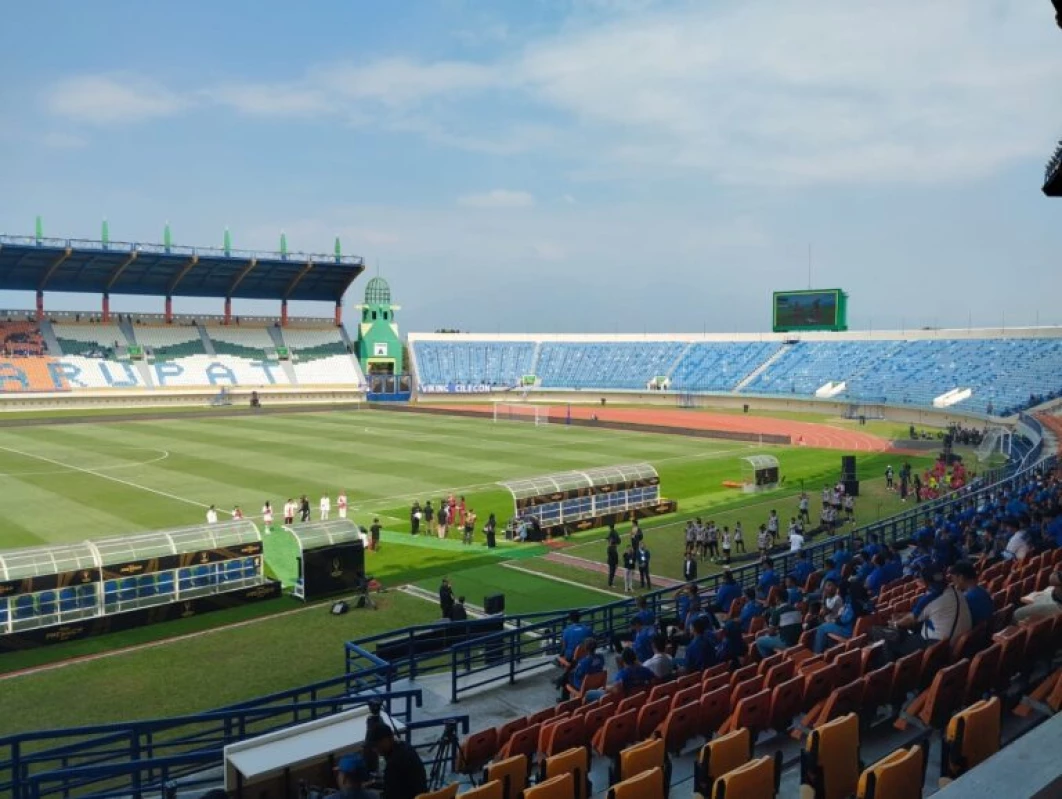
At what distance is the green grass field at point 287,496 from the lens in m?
17.3

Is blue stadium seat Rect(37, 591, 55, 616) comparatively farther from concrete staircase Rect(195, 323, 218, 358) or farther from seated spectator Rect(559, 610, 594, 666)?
concrete staircase Rect(195, 323, 218, 358)

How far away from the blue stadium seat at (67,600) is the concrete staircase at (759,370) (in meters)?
77.9

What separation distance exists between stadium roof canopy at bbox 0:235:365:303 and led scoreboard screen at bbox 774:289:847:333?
45453 millimetres

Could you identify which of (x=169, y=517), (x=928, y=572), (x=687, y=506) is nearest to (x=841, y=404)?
(x=687, y=506)

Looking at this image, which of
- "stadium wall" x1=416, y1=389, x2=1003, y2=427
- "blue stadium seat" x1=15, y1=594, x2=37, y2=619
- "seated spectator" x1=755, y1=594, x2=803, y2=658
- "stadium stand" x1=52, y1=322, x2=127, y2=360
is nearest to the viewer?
"seated spectator" x1=755, y1=594, x2=803, y2=658

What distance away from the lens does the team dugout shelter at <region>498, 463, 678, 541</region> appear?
30.3 metres

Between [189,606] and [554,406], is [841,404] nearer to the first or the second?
[554,406]

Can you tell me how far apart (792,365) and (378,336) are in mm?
47836

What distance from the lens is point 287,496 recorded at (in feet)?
123

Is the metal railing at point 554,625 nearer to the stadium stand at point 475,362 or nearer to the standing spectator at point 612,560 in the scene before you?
the standing spectator at point 612,560

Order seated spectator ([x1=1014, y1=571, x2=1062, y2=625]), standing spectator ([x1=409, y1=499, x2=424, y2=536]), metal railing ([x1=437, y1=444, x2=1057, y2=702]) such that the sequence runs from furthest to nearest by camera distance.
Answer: standing spectator ([x1=409, y1=499, x2=424, y2=536]) → metal railing ([x1=437, y1=444, x2=1057, y2=702]) → seated spectator ([x1=1014, y1=571, x2=1062, y2=625])

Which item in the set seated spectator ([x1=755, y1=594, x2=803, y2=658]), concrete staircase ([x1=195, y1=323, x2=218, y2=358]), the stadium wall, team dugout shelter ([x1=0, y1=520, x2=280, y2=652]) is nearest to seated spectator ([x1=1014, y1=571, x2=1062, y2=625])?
seated spectator ([x1=755, y1=594, x2=803, y2=658])

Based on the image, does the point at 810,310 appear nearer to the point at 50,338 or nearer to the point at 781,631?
the point at 50,338

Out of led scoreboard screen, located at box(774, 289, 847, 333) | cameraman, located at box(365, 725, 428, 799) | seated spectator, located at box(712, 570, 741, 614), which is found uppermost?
led scoreboard screen, located at box(774, 289, 847, 333)
